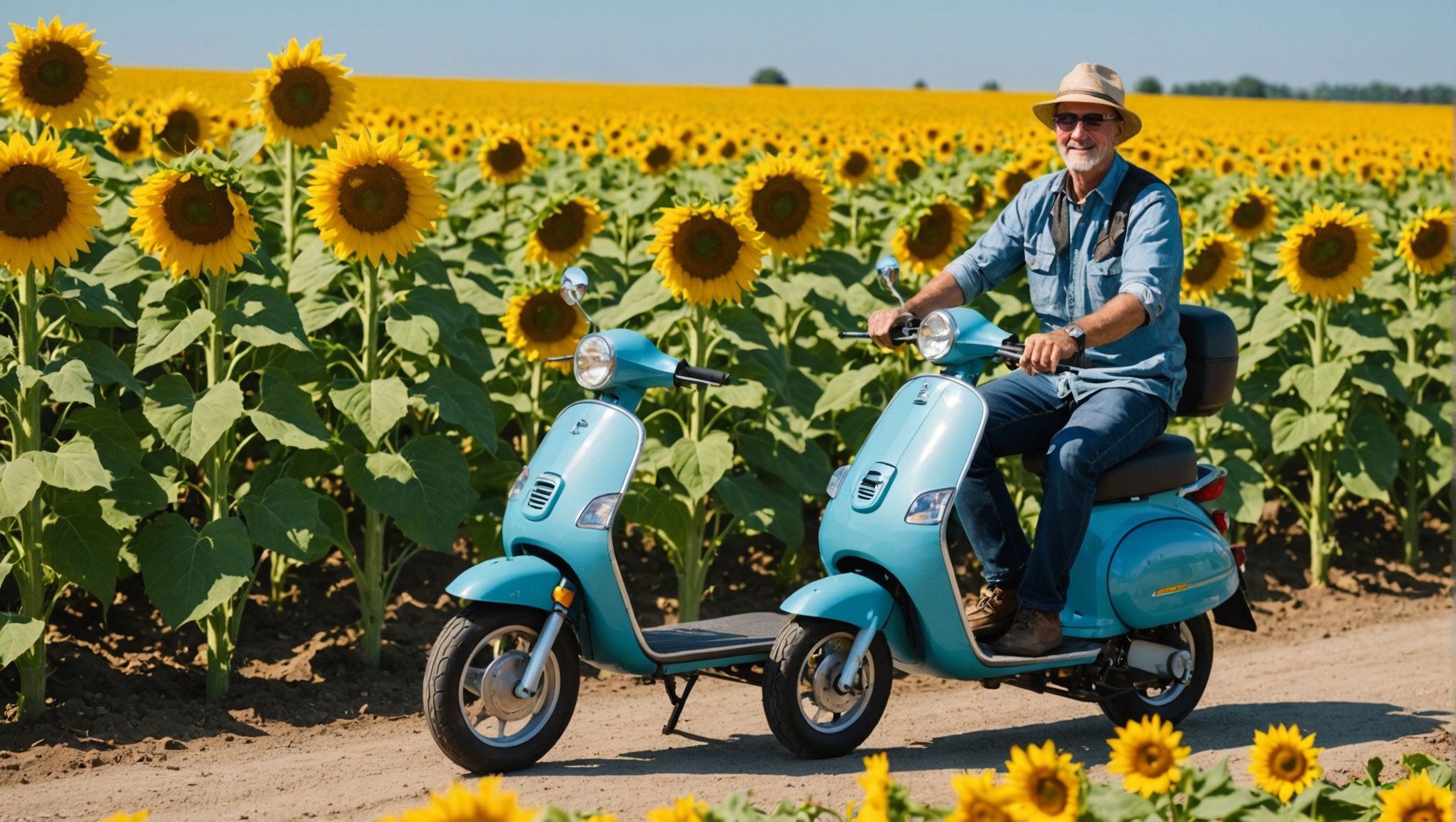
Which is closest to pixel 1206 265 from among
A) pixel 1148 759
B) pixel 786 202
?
pixel 786 202

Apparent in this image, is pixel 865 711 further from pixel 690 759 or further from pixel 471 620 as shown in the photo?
pixel 471 620

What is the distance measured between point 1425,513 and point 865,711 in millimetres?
5435

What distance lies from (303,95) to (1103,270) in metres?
3.40

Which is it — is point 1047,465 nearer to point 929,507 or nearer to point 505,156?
point 929,507

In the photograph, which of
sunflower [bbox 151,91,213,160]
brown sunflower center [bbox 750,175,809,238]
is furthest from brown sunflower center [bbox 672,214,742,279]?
sunflower [bbox 151,91,213,160]

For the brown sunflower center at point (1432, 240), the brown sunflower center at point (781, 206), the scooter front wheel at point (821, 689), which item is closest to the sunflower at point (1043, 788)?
the scooter front wheel at point (821, 689)

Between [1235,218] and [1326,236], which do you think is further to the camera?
[1235,218]

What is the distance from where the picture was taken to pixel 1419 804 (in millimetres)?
2941

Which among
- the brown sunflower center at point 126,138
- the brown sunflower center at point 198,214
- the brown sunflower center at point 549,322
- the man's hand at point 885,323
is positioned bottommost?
the man's hand at point 885,323

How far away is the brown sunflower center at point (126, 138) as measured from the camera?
8.13m

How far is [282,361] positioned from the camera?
5.73 m

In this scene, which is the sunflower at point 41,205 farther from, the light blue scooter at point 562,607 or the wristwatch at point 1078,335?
the wristwatch at point 1078,335

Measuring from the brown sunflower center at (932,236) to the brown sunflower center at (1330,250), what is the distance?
1666 millimetres

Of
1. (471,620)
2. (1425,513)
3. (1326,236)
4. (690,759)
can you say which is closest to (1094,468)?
(690,759)
